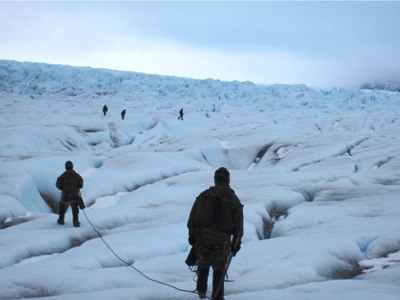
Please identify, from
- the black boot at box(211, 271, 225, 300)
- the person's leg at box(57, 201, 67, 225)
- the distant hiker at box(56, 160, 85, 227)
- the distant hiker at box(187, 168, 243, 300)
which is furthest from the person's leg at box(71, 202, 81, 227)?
the black boot at box(211, 271, 225, 300)

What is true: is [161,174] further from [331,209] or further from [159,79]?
[159,79]

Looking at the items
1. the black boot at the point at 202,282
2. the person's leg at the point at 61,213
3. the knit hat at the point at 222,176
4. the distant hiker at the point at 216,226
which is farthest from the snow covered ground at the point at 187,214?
the knit hat at the point at 222,176

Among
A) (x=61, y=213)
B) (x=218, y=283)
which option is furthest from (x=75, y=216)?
(x=218, y=283)

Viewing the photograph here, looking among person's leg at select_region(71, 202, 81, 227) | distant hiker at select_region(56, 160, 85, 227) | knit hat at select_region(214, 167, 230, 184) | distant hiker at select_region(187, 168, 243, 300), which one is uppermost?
knit hat at select_region(214, 167, 230, 184)

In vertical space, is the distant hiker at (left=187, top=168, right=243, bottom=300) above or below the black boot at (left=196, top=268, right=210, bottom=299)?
above

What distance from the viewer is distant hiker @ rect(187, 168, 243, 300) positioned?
6.07 m

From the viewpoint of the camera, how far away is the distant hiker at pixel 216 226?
239 inches

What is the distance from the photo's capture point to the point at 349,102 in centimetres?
9988

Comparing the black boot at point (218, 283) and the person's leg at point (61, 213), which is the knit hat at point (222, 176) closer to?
the black boot at point (218, 283)

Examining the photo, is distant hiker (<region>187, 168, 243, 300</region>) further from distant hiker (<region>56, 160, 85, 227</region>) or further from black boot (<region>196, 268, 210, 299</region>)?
distant hiker (<region>56, 160, 85, 227</region>)

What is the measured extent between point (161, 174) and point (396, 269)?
15520 millimetres

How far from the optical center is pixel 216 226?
6.14 m

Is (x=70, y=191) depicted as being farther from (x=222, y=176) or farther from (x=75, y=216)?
(x=222, y=176)

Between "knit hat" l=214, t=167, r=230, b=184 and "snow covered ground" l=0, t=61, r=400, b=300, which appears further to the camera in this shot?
"snow covered ground" l=0, t=61, r=400, b=300
